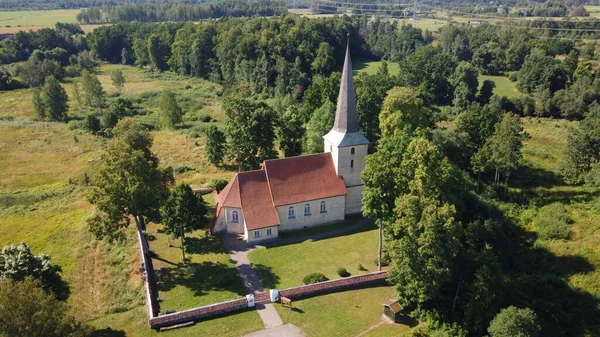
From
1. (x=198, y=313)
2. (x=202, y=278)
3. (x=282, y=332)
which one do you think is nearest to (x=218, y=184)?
(x=202, y=278)

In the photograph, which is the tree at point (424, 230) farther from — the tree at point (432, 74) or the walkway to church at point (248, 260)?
the tree at point (432, 74)

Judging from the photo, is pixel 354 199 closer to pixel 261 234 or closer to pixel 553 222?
pixel 261 234

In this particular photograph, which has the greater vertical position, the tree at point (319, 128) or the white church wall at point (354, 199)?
the tree at point (319, 128)

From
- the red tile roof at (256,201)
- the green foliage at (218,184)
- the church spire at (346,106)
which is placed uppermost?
the church spire at (346,106)

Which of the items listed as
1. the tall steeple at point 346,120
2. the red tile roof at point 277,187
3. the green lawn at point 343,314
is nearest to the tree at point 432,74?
the tall steeple at point 346,120

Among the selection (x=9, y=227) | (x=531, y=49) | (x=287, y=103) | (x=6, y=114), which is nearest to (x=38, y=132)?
(x=6, y=114)

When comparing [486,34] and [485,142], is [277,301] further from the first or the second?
[486,34]
